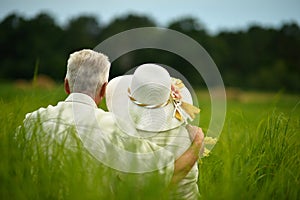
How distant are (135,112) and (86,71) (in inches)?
13.3

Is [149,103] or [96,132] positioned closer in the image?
[96,132]

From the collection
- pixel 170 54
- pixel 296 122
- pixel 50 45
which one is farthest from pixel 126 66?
pixel 296 122

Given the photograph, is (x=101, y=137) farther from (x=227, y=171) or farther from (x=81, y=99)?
(x=227, y=171)

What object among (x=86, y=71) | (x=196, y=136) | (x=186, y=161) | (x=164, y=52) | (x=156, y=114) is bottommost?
(x=164, y=52)

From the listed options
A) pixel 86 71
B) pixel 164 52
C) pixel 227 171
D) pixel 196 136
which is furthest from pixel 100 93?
pixel 164 52

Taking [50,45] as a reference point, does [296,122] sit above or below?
A: above

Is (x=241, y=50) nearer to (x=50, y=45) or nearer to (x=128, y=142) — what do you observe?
(x=50, y=45)

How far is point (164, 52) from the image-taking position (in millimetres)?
35406

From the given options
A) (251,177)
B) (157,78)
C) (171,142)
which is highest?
(157,78)

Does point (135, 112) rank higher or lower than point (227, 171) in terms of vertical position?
higher

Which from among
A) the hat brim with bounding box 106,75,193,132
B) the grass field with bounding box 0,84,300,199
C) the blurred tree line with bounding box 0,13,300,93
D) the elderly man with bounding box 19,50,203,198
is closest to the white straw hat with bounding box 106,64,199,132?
the hat brim with bounding box 106,75,193,132

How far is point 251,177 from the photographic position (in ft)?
8.61

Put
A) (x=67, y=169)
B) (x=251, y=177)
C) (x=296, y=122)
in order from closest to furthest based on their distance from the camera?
(x=67, y=169), (x=251, y=177), (x=296, y=122)

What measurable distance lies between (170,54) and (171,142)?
3143cm
